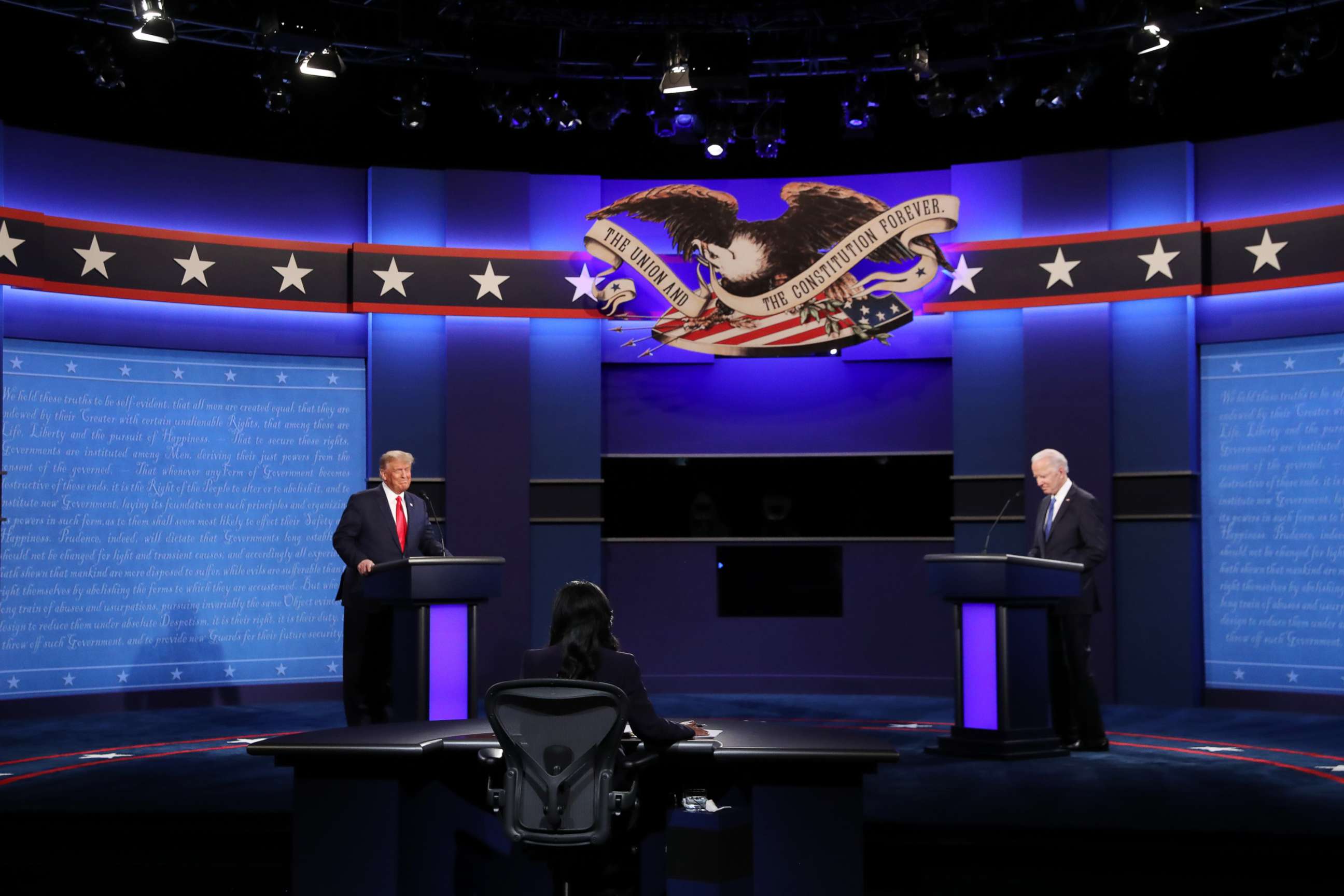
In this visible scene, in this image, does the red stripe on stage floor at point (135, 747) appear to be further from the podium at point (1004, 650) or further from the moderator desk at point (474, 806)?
the podium at point (1004, 650)

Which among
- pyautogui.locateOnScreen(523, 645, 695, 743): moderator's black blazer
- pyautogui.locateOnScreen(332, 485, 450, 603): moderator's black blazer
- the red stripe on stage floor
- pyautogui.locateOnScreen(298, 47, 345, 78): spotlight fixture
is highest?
pyautogui.locateOnScreen(298, 47, 345, 78): spotlight fixture

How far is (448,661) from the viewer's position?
19.0ft

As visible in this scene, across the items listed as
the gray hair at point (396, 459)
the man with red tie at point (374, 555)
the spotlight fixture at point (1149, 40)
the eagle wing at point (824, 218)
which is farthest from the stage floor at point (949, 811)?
the spotlight fixture at point (1149, 40)

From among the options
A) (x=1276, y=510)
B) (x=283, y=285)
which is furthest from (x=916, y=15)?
(x=283, y=285)

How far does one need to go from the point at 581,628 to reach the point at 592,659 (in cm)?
9

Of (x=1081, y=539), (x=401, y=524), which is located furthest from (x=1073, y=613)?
(x=401, y=524)

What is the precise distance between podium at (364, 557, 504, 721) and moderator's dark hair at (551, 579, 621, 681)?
2.29 meters

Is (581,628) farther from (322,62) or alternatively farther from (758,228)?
(758,228)

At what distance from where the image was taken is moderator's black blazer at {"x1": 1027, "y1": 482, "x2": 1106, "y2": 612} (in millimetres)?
6273

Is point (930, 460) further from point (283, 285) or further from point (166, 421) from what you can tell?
point (166, 421)

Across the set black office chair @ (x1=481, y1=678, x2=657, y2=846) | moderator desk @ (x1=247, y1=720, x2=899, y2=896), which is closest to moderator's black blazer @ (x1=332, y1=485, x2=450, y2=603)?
moderator desk @ (x1=247, y1=720, x2=899, y2=896)

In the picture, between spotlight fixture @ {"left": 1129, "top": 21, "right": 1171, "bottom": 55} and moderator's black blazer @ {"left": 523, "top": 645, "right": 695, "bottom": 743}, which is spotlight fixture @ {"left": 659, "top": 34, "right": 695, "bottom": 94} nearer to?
spotlight fixture @ {"left": 1129, "top": 21, "right": 1171, "bottom": 55}

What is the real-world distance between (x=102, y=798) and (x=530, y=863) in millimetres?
2218

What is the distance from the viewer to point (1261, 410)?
820cm
